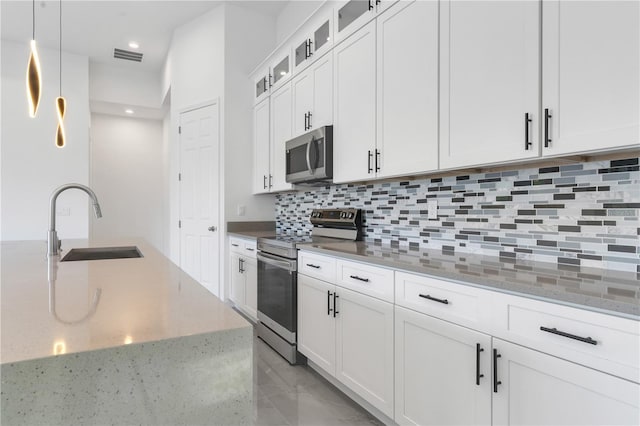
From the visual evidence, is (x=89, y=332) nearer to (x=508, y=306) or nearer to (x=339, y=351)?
(x=508, y=306)

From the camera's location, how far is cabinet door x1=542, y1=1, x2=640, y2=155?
1.19m

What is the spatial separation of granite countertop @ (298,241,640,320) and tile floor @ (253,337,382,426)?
88 centimetres

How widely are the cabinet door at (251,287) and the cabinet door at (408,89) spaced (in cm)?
167

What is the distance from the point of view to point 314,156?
9.18ft

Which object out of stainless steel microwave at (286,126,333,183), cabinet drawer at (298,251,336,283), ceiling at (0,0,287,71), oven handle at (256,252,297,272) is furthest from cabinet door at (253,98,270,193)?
cabinet drawer at (298,251,336,283)

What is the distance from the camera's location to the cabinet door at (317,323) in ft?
7.31

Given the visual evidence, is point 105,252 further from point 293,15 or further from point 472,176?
point 293,15

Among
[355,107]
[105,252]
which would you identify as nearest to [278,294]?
[105,252]

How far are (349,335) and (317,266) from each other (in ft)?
1.61

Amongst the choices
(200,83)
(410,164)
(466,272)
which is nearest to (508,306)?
(466,272)

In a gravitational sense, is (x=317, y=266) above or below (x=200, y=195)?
below

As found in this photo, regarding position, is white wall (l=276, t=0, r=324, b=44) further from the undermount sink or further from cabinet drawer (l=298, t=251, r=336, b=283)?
the undermount sink

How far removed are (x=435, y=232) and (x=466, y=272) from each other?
0.82 m

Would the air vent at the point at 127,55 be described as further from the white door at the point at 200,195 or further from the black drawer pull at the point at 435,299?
the black drawer pull at the point at 435,299
